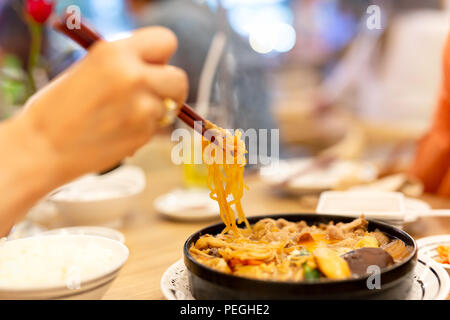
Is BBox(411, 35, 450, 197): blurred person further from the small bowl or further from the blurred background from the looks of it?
the small bowl

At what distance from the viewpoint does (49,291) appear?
41.2 inches

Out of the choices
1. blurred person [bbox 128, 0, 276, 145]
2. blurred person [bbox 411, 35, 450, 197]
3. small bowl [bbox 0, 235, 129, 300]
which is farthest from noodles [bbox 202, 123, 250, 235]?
blurred person [bbox 128, 0, 276, 145]

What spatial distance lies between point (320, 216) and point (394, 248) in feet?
0.94

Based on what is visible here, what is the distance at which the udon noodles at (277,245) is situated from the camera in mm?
1066

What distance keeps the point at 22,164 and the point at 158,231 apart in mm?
1028

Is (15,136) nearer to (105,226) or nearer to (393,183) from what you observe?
(105,226)

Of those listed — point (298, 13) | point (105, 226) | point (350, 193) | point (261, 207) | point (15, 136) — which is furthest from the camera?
point (298, 13)

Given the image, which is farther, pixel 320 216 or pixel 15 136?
pixel 320 216

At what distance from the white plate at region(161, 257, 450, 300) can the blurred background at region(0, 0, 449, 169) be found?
0.62 metres

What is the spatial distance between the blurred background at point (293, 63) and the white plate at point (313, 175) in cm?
33

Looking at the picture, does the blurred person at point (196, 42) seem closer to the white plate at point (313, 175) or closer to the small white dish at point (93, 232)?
the white plate at point (313, 175)

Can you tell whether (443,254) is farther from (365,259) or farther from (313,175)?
(313,175)

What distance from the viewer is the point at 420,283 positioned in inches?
46.8
